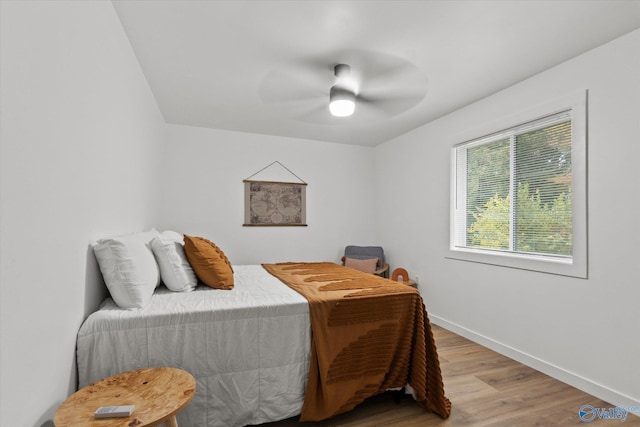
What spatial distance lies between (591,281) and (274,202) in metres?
3.63

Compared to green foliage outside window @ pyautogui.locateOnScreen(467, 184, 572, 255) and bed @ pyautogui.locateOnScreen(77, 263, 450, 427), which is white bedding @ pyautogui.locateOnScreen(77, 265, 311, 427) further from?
green foliage outside window @ pyautogui.locateOnScreen(467, 184, 572, 255)

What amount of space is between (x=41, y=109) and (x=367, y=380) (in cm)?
216

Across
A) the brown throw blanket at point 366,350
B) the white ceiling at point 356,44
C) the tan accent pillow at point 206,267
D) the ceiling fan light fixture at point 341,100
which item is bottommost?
the brown throw blanket at point 366,350

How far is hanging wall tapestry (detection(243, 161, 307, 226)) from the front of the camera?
179 inches

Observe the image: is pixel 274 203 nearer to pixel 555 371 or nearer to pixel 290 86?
pixel 290 86

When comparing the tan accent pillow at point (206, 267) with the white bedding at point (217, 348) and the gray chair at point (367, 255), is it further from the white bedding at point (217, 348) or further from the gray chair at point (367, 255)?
the gray chair at point (367, 255)

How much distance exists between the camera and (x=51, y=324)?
1.23 meters

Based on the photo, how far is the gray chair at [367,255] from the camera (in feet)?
15.5

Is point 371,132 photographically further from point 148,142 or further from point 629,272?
point 629,272

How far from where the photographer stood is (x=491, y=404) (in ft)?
7.09

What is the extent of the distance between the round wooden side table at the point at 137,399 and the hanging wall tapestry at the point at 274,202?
10.5ft

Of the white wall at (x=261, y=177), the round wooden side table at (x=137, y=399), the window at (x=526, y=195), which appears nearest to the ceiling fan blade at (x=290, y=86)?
the white wall at (x=261, y=177)

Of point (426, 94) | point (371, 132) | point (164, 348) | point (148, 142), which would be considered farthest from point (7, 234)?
point (371, 132)

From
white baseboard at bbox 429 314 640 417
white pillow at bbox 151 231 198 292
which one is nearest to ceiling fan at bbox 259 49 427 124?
white pillow at bbox 151 231 198 292
